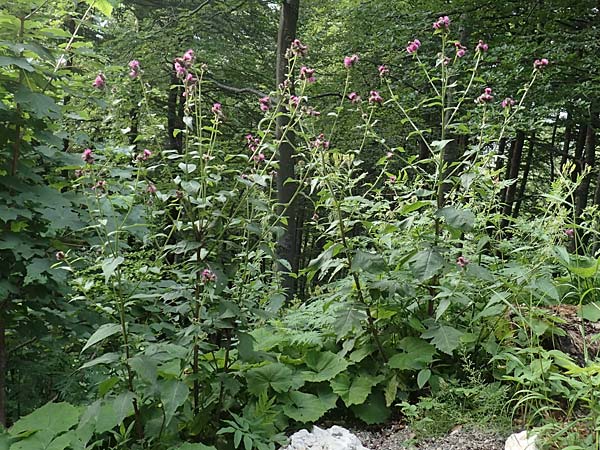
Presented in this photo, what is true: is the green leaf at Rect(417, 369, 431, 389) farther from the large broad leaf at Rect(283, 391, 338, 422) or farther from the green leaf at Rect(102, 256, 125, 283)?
the green leaf at Rect(102, 256, 125, 283)

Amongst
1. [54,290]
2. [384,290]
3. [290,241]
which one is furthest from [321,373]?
[290,241]

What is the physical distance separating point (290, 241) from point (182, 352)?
4.67m

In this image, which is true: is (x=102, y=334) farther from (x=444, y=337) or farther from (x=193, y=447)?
(x=444, y=337)

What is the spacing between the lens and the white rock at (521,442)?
1.89 meters

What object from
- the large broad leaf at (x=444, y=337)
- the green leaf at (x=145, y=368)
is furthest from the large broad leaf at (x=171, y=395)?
the large broad leaf at (x=444, y=337)

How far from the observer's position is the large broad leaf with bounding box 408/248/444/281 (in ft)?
7.64

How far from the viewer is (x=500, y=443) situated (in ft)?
6.91

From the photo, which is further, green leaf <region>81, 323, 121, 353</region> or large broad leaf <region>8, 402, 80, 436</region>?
large broad leaf <region>8, 402, 80, 436</region>

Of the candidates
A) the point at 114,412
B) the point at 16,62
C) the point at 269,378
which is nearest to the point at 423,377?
the point at 269,378

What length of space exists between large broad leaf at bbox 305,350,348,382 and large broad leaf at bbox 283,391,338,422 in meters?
0.09

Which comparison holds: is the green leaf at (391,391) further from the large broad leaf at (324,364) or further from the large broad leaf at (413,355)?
the large broad leaf at (324,364)

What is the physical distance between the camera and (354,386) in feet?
8.29

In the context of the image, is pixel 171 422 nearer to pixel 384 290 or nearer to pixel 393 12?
pixel 384 290

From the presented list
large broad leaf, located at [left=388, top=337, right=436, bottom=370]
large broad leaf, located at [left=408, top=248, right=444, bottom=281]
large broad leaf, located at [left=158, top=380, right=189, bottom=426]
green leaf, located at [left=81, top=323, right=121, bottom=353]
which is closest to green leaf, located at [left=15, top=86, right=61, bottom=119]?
green leaf, located at [left=81, top=323, right=121, bottom=353]
